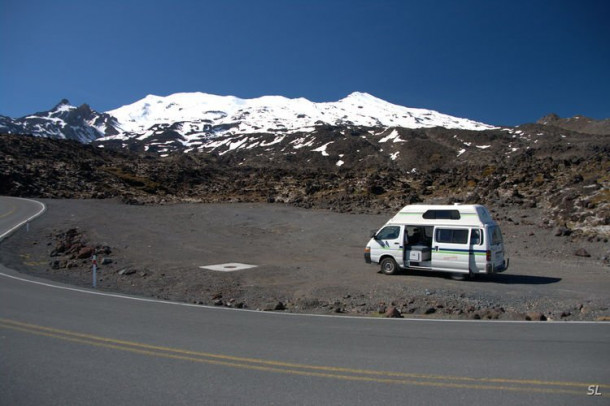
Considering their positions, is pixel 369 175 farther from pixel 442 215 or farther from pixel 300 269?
pixel 442 215

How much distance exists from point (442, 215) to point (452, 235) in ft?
2.65

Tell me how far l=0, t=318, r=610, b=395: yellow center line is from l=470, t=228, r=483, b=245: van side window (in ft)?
30.9

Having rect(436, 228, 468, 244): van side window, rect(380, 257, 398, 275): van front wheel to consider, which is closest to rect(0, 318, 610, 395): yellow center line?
rect(436, 228, 468, 244): van side window

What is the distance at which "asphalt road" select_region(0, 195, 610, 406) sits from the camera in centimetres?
525

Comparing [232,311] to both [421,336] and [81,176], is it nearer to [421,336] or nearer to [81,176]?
[421,336]

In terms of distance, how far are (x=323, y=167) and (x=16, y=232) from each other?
247 ft

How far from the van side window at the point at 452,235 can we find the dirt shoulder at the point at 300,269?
137cm

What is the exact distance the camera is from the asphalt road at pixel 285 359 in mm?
5254

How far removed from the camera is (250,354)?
6.80 meters

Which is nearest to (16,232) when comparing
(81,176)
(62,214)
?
(62,214)

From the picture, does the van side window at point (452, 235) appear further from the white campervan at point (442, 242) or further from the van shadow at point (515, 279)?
the van shadow at point (515, 279)

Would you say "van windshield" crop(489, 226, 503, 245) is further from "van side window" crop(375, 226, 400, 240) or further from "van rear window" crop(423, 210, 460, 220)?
"van side window" crop(375, 226, 400, 240)

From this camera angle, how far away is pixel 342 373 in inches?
237

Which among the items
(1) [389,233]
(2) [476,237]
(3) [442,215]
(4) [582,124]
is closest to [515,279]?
(2) [476,237]
